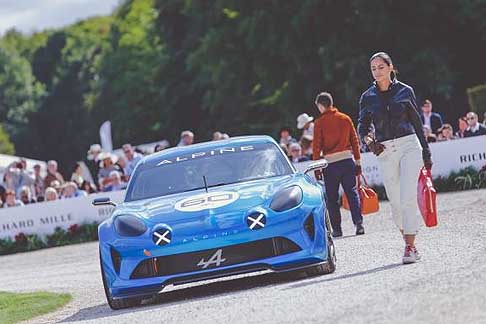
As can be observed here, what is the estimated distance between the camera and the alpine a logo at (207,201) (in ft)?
40.6

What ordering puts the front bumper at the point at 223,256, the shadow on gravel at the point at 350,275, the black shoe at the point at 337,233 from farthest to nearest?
the black shoe at the point at 337,233, the front bumper at the point at 223,256, the shadow on gravel at the point at 350,275

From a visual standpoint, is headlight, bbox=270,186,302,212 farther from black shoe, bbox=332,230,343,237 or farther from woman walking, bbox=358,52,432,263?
black shoe, bbox=332,230,343,237

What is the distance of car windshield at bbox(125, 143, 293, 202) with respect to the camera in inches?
530

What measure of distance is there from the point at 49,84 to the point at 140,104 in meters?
35.6

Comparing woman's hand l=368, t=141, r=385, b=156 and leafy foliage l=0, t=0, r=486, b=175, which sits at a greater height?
leafy foliage l=0, t=0, r=486, b=175

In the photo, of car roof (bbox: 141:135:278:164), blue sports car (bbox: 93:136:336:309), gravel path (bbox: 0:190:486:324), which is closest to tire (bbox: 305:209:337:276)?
blue sports car (bbox: 93:136:336:309)

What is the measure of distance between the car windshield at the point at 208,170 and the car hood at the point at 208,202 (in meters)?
0.26

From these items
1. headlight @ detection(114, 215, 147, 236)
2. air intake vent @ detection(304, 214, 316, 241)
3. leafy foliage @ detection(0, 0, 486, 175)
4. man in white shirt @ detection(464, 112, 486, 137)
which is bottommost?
air intake vent @ detection(304, 214, 316, 241)

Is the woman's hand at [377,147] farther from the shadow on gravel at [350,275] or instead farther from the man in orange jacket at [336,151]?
the man in orange jacket at [336,151]

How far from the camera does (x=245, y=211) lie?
1212cm

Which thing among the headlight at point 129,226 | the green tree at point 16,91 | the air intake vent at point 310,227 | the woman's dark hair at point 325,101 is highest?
the green tree at point 16,91

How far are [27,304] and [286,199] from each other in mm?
4379

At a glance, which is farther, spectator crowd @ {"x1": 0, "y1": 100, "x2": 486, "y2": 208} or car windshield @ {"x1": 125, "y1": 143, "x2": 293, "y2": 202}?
spectator crowd @ {"x1": 0, "y1": 100, "x2": 486, "y2": 208}

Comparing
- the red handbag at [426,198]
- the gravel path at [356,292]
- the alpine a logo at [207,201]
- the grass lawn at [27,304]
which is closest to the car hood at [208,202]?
the alpine a logo at [207,201]
